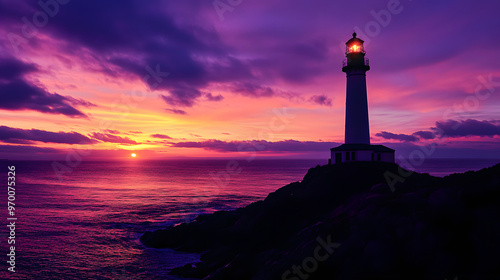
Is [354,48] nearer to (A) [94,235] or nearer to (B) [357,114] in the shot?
(B) [357,114]

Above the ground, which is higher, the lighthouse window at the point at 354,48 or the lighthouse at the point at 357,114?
the lighthouse window at the point at 354,48

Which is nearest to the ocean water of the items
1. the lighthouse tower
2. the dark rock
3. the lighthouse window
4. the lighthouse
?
the dark rock

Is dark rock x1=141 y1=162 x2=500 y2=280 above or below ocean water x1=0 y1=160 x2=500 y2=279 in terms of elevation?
above

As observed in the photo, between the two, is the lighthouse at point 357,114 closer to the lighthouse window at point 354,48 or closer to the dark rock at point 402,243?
the lighthouse window at point 354,48

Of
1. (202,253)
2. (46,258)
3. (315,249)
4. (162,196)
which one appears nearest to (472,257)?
(315,249)

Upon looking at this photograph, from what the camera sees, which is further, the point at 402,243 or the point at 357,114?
the point at 357,114

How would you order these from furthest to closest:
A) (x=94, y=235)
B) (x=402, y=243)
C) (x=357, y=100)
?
(x=357, y=100), (x=94, y=235), (x=402, y=243)

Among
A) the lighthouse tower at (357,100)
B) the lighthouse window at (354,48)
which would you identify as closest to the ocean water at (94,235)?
the lighthouse tower at (357,100)

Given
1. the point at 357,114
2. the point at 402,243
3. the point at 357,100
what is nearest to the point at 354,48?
the point at 357,100

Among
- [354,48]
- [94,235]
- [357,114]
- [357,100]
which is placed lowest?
[94,235]

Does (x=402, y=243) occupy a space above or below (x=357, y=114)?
below

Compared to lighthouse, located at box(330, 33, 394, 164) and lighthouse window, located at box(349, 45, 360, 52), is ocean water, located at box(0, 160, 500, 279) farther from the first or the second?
lighthouse window, located at box(349, 45, 360, 52)

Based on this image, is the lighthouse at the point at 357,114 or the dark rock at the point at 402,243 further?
the lighthouse at the point at 357,114

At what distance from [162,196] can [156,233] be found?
1438 inches
